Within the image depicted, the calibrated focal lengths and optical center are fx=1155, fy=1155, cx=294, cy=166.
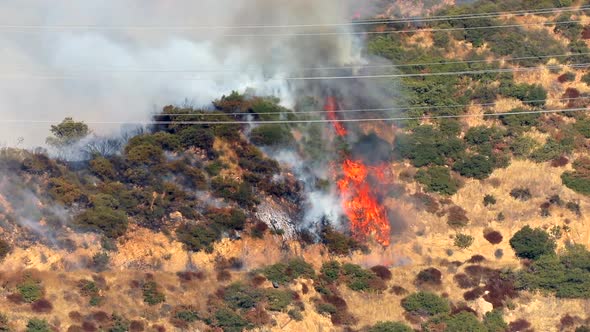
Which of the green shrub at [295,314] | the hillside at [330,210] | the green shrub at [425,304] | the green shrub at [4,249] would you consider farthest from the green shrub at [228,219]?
the green shrub at [4,249]

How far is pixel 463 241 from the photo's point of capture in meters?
107

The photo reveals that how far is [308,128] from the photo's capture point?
381 ft

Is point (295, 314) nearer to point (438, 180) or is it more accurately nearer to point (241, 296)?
point (241, 296)

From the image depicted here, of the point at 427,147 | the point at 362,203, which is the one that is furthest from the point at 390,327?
the point at 427,147

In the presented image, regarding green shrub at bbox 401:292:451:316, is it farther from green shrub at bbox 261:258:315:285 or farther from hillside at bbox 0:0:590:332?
green shrub at bbox 261:258:315:285

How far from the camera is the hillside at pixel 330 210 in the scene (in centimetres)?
9806

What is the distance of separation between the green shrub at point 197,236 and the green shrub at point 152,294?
6072 millimetres

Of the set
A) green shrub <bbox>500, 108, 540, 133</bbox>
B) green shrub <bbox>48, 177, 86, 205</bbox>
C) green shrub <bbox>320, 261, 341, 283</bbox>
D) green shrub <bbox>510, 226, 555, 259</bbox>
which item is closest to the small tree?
green shrub <bbox>48, 177, 86, 205</bbox>

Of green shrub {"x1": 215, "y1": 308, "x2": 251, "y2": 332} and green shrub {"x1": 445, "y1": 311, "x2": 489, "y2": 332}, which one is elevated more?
green shrub {"x1": 445, "y1": 311, "x2": 489, "y2": 332}

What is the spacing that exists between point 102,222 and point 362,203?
80.8 feet

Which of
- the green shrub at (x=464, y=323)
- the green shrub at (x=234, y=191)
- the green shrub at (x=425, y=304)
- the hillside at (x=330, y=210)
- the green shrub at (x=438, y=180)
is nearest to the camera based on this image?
the hillside at (x=330, y=210)

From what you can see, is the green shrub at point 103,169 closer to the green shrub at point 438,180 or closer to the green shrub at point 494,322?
the green shrub at point 438,180

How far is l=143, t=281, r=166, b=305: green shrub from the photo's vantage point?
96.5m

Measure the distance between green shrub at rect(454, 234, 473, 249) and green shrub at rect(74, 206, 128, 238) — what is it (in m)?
30.6
